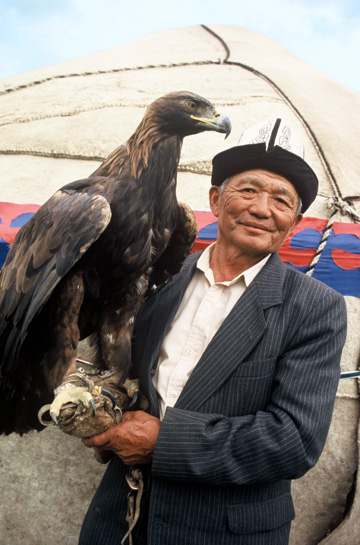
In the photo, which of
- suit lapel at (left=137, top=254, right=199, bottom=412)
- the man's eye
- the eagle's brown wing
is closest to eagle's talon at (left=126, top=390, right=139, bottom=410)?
suit lapel at (left=137, top=254, right=199, bottom=412)

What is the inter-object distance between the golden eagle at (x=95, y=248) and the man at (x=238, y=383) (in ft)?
0.75

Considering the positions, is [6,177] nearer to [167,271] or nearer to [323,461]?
[167,271]

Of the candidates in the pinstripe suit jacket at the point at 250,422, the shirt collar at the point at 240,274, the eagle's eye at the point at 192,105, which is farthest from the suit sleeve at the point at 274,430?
the eagle's eye at the point at 192,105

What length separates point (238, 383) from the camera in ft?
4.84

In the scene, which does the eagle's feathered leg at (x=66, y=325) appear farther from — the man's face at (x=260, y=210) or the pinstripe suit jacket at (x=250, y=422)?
the man's face at (x=260, y=210)

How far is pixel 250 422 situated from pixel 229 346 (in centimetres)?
26

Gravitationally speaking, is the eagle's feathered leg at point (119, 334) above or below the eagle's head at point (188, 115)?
below

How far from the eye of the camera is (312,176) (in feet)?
5.54

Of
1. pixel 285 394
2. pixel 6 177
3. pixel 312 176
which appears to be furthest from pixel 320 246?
pixel 6 177

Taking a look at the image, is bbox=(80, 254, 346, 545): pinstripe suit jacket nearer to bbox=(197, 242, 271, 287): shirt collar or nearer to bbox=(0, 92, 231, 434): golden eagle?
bbox=(197, 242, 271, 287): shirt collar

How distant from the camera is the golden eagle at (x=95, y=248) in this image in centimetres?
165

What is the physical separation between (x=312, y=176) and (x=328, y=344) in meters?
0.67

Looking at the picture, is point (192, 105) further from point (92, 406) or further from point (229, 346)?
point (92, 406)

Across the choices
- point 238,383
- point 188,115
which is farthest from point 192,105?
point 238,383
